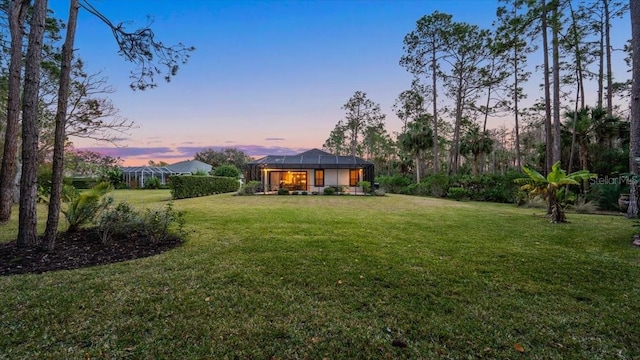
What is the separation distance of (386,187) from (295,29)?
17.0 m

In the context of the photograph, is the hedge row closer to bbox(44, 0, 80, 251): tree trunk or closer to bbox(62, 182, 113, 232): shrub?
bbox(62, 182, 113, 232): shrub

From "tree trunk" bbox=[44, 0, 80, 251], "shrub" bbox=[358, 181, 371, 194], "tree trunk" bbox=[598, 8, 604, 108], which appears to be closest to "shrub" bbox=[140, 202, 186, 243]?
"tree trunk" bbox=[44, 0, 80, 251]

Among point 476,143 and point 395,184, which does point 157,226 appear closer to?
point 395,184

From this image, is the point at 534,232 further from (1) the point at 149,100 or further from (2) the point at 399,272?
(1) the point at 149,100

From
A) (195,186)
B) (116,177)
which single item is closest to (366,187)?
(195,186)

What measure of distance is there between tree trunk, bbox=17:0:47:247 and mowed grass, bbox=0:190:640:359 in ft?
5.82

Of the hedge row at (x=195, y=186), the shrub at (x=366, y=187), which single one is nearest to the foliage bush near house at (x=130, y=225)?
the hedge row at (x=195, y=186)

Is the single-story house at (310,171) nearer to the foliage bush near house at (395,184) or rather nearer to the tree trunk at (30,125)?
the foliage bush near house at (395,184)

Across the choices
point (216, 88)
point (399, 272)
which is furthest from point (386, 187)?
point (399, 272)

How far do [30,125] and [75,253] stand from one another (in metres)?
2.23

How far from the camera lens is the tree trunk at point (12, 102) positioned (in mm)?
6289

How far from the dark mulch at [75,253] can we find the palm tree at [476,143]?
27122 mm

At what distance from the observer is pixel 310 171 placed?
1005 inches

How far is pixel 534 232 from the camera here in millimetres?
6445
